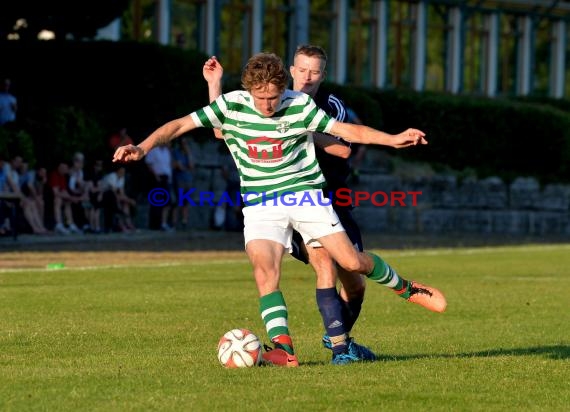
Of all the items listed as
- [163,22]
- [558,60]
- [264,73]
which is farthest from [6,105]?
[558,60]

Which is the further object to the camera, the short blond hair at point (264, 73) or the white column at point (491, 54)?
the white column at point (491, 54)

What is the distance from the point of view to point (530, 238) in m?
35.3

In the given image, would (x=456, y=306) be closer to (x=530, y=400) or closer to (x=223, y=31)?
(x=530, y=400)

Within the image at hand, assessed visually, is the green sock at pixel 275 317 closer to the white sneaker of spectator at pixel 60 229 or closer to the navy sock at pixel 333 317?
the navy sock at pixel 333 317

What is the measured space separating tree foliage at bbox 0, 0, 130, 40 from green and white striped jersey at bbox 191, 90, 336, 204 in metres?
18.8

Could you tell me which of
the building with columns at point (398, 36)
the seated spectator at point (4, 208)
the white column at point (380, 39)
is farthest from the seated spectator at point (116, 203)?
the white column at point (380, 39)

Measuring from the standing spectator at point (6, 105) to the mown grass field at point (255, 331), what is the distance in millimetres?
5406

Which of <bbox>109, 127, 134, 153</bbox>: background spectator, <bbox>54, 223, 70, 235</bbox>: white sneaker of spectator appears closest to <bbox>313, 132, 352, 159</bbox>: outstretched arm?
<bbox>54, 223, 70, 235</bbox>: white sneaker of spectator

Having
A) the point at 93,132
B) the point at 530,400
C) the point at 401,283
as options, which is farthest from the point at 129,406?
the point at 93,132

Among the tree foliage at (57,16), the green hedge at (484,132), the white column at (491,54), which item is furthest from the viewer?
the white column at (491,54)

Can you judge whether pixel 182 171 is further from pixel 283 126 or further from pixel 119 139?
pixel 283 126

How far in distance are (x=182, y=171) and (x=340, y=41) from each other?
16017 millimetres

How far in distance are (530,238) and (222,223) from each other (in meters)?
7.93

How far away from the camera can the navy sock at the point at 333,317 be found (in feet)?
32.2
